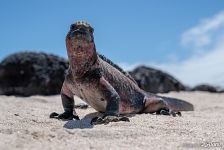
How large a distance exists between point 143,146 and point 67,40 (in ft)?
9.35

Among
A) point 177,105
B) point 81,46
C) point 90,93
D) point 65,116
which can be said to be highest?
point 81,46

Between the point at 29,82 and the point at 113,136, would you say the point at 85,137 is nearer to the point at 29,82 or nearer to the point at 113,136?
the point at 113,136

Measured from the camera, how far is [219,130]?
6.66 meters

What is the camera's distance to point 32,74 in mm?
19844

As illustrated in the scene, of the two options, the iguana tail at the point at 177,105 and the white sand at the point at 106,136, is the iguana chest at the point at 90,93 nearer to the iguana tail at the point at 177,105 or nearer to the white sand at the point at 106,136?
the white sand at the point at 106,136

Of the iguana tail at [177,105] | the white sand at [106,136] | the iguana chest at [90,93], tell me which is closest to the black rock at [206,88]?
the iguana tail at [177,105]

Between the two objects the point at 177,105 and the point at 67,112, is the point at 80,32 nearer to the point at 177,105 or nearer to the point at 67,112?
the point at 67,112

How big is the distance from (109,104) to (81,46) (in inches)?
39.7

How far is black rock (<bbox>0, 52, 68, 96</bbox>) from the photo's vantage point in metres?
19.7

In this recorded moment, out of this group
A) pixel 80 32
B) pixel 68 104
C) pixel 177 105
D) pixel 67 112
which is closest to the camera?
pixel 80 32

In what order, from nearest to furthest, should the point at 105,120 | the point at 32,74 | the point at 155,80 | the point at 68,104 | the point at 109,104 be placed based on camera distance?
the point at 105,120 < the point at 109,104 < the point at 68,104 < the point at 32,74 < the point at 155,80

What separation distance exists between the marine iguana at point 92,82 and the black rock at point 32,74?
10.9 m

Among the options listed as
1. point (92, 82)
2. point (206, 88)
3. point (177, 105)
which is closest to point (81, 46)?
point (92, 82)

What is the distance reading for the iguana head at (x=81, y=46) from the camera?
7180mm
